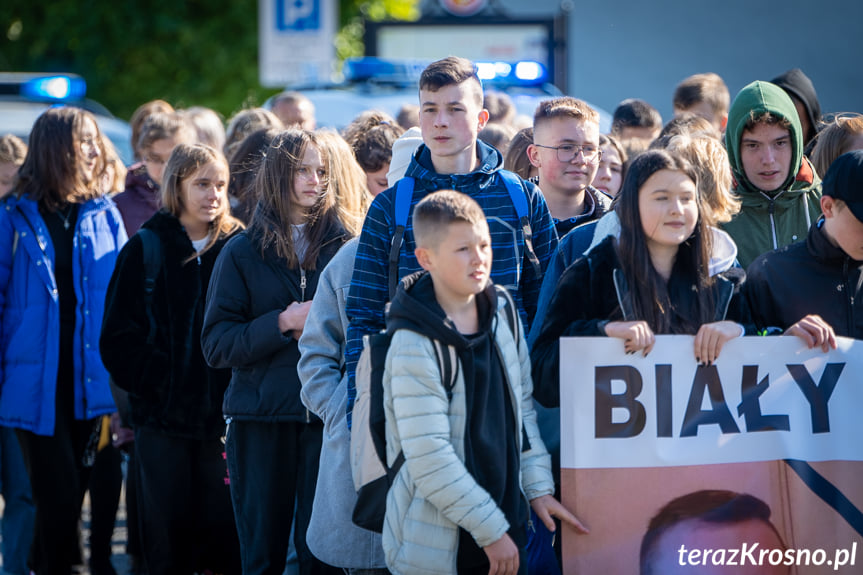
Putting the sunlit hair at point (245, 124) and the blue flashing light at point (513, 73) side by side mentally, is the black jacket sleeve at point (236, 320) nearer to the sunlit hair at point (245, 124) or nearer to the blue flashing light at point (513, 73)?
the sunlit hair at point (245, 124)

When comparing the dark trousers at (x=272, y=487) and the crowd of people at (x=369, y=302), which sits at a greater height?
the crowd of people at (x=369, y=302)

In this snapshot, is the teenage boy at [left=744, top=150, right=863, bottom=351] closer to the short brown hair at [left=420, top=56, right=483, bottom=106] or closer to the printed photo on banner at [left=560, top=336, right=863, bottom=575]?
the printed photo on banner at [left=560, top=336, right=863, bottom=575]

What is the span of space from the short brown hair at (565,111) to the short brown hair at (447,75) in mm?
812

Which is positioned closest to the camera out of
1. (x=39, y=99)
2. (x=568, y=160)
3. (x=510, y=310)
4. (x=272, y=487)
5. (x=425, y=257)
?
(x=425, y=257)

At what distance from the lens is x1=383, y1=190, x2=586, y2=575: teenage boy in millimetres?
3359

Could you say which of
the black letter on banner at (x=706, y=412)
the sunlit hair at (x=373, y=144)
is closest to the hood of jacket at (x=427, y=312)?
the black letter on banner at (x=706, y=412)

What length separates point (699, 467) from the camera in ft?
12.2

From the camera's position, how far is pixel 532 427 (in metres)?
3.68

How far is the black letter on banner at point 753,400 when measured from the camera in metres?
3.76

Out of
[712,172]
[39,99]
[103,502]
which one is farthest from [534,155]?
[39,99]

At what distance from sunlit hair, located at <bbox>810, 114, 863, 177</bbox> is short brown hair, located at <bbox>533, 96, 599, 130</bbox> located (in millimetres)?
1451

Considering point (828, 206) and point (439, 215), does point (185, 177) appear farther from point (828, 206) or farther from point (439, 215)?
point (828, 206)

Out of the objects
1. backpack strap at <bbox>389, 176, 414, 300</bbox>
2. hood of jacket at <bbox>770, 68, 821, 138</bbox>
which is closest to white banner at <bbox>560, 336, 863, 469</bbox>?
backpack strap at <bbox>389, 176, 414, 300</bbox>

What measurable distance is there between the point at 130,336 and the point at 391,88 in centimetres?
749
